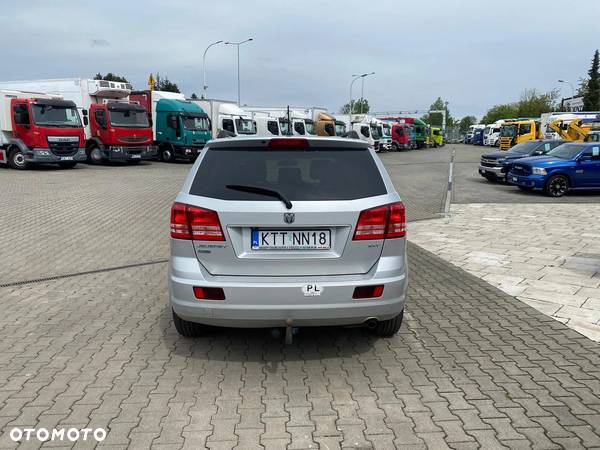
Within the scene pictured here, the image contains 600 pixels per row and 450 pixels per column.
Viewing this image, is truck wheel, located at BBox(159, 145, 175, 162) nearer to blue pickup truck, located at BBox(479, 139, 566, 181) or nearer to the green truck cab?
the green truck cab

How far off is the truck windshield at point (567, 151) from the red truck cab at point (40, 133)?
1857 cm

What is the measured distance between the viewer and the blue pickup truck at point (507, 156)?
18875mm

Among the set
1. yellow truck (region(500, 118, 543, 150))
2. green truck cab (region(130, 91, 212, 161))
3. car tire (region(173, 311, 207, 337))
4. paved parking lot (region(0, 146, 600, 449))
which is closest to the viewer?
paved parking lot (region(0, 146, 600, 449))

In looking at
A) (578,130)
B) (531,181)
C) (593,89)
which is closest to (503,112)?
(593,89)

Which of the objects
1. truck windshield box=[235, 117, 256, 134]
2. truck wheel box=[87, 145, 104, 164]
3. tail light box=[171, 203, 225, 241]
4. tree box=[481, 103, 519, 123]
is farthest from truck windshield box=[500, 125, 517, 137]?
tree box=[481, 103, 519, 123]

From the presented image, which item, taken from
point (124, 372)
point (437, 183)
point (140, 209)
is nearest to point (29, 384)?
point (124, 372)

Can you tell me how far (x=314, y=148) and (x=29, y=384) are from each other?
2.66 metres

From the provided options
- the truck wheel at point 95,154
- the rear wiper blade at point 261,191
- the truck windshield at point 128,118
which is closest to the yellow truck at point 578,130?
the truck windshield at point 128,118

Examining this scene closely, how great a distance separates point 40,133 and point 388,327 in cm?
2001

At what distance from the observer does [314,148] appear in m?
3.85

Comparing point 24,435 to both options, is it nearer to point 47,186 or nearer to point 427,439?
point 427,439

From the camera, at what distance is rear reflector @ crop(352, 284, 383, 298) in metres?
3.58

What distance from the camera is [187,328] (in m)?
4.34

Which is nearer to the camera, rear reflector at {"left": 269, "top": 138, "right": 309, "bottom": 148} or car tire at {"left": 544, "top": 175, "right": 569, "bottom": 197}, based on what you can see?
rear reflector at {"left": 269, "top": 138, "right": 309, "bottom": 148}
